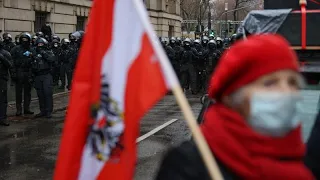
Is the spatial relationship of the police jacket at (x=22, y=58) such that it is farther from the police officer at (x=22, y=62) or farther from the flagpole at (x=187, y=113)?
the flagpole at (x=187, y=113)

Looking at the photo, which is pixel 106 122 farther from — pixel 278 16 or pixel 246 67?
pixel 278 16

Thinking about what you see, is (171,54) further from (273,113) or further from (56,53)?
(273,113)

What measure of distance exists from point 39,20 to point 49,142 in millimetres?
17250

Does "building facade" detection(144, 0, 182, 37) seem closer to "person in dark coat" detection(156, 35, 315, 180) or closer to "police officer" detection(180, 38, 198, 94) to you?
"police officer" detection(180, 38, 198, 94)

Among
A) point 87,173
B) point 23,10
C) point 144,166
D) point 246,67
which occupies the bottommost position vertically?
point 144,166

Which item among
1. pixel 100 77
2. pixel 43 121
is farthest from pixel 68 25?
pixel 100 77

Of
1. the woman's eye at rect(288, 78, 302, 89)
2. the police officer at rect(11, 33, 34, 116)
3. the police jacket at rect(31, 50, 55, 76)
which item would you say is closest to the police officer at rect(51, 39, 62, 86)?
the police officer at rect(11, 33, 34, 116)

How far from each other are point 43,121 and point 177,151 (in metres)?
11.1

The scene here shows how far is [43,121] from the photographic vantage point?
12.5 m

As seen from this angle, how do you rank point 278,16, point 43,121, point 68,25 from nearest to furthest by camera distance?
point 278,16, point 43,121, point 68,25

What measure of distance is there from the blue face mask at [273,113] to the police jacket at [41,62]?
440 inches

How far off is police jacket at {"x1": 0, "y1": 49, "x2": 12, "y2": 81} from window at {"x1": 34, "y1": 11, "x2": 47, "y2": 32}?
14.5 m

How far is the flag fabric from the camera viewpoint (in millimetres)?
2287

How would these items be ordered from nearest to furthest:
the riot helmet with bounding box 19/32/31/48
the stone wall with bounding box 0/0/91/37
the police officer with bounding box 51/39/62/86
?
the riot helmet with bounding box 19/32/31/48 → the police officer with bounding box 51/39/62/86 → the stone wall with bounding box 0/0/91/37
